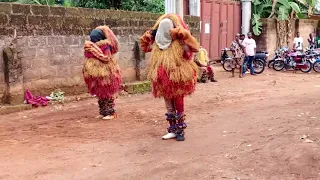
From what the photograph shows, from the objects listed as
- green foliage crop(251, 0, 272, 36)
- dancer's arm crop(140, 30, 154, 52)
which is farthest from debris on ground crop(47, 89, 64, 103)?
green foliage crop(251, 0, 272, 36)

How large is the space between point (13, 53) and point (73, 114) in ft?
5.17

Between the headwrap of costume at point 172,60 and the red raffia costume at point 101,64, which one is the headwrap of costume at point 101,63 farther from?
the headwrap of costume at point 172,60

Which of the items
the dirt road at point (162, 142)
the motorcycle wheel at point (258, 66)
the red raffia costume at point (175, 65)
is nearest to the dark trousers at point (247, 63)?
the motorcycle wheel at point (258, 66)

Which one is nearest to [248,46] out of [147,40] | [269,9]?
[269,9]

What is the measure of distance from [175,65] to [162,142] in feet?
3.44

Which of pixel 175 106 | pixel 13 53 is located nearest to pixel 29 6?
pixel 13 53

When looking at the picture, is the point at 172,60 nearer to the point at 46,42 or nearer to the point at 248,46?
the point at 46,42

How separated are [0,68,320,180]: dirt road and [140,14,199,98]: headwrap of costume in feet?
2.46

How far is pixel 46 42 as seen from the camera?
8.33 metres

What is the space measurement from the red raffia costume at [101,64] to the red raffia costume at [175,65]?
1.38m

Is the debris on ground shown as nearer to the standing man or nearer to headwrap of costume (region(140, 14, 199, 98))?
headwrap of costume (region(140, 14, 199, 98))

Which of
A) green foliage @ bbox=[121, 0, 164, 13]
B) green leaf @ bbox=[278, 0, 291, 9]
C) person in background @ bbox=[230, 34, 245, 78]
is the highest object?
green leaf @ bbox=[278, 0, 291, 9]

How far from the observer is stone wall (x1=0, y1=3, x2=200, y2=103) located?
7.66 metres

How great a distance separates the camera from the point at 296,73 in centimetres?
1552
